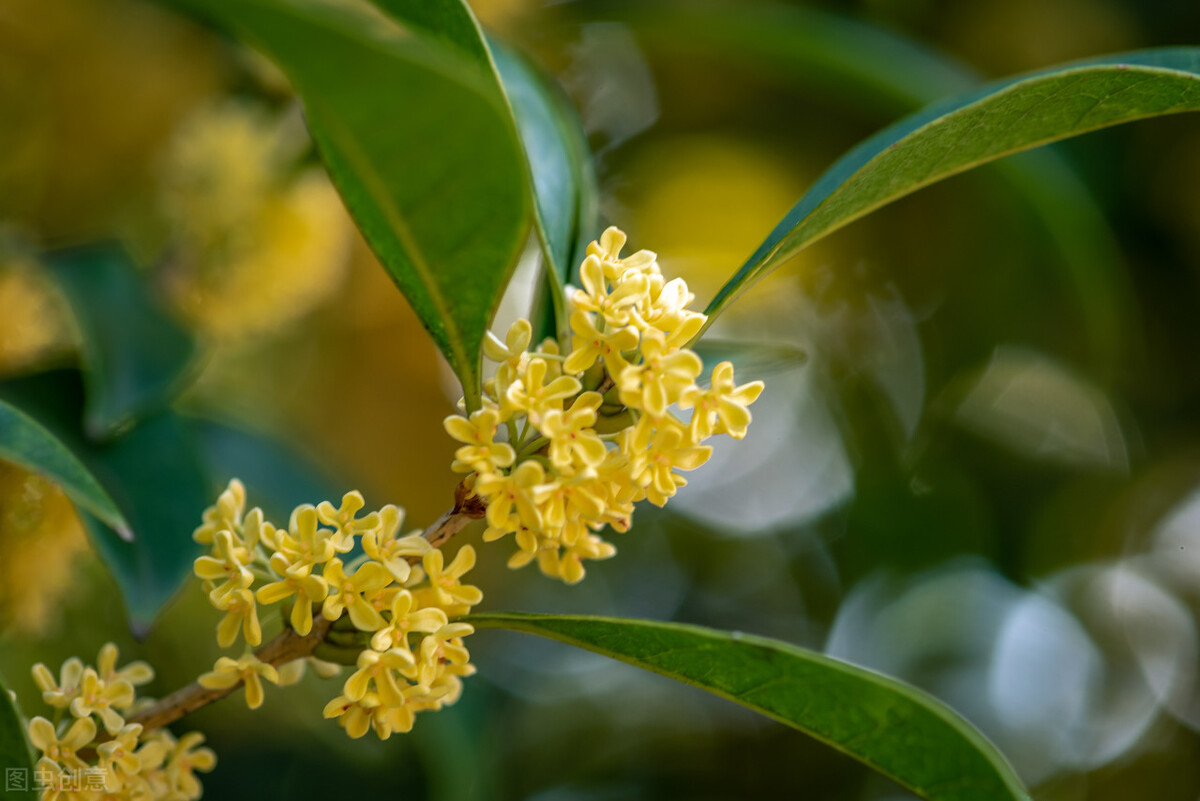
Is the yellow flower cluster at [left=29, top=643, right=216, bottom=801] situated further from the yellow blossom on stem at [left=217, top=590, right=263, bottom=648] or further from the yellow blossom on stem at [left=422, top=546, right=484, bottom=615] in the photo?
the yellow blossom on stem at [left=422, top=546, right=484, bottom=615]

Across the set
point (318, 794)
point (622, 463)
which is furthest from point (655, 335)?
point (318, 794)

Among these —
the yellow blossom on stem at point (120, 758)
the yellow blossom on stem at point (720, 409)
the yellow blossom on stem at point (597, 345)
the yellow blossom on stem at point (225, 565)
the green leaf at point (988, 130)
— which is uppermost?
the green leaf at point (988, 130)

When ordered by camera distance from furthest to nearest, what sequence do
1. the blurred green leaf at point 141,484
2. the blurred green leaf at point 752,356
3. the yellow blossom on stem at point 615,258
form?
the blurred green leaf at point 752,356, the blurred green leaf at point 141,484, the yellow blossom on stem at point 615,258

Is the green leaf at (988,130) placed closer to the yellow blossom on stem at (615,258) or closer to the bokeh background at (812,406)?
the yellow blossom on stem at (615,258)

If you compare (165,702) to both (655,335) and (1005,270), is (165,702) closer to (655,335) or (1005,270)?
(655,335)

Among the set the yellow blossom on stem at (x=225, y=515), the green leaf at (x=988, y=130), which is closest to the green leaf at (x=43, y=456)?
the yellow blossom on stem at (x=225, y=515)

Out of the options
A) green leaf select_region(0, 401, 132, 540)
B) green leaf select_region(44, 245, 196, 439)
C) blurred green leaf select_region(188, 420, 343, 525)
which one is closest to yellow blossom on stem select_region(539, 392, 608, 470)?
green leaf select_region(0, 401, 132, 540)
